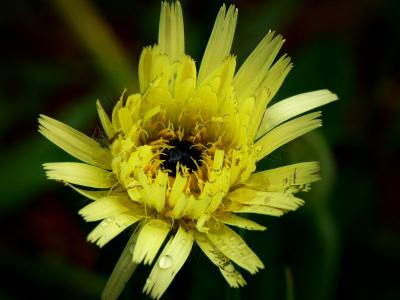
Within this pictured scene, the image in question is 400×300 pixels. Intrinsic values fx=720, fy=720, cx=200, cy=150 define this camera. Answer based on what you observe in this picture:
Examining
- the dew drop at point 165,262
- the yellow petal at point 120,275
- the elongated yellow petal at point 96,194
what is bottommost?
the yellow petal at point 120,275

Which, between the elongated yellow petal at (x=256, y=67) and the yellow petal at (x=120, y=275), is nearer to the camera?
the yellow petal at (x=120, y=275)

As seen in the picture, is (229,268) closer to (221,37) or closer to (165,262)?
(165,262)

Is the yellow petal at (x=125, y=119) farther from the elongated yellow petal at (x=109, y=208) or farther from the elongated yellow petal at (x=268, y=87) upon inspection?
the elongated yellow petal at (x=268, y=87)

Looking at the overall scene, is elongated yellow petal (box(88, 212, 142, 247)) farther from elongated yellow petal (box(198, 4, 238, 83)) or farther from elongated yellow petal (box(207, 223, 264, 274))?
elongated yellow petal (box(198, 4, 238, 83))

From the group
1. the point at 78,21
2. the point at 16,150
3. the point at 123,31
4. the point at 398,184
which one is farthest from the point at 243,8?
the point at 16,150

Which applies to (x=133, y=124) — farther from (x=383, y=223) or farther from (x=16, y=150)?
(x=383, y=223)

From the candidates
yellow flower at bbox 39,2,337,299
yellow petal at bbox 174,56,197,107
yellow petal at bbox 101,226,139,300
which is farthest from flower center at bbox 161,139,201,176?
yellow petal at bbox 101,226,139,300

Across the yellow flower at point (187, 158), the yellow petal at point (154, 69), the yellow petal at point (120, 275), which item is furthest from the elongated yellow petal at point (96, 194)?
the yellow petal at point (154, 69)
